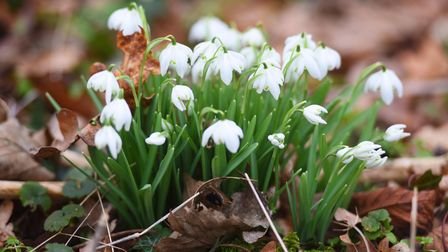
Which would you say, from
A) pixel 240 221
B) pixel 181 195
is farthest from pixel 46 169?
pixel 240 221

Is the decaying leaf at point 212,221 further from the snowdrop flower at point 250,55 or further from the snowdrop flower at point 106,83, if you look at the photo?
the snowdrop flower at point 250,55

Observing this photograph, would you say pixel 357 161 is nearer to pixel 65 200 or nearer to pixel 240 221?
pixel 240 221

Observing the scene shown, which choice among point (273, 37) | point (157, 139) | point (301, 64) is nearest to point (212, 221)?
point (157, 139)

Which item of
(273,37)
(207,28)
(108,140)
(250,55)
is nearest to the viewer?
(108,140)

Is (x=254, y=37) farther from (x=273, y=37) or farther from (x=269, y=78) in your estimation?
(x=273, y=37)

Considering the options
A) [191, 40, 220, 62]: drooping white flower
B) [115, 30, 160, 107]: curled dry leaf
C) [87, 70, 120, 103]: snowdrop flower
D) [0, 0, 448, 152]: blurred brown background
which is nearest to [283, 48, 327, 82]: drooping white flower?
[191, 40, 220, 62]: drooping white flower

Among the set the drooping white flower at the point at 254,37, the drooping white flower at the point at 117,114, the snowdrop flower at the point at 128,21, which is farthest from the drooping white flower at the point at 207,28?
the drooping white flower at the point at 117,114

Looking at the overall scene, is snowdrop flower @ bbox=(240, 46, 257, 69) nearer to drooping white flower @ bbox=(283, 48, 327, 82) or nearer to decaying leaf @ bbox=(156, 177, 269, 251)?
drooping white flower @ bbox=(283, 48, 327, 82)
